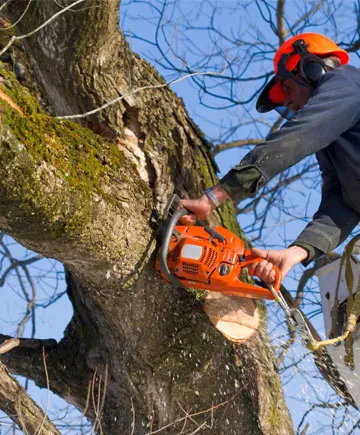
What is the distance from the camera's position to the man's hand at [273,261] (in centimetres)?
275

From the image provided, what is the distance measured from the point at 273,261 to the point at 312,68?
974 millimetres

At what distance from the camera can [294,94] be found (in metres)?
3.33

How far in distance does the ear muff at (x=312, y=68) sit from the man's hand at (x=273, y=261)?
83 centimetres

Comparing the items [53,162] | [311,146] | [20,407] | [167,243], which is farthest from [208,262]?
[20,407]

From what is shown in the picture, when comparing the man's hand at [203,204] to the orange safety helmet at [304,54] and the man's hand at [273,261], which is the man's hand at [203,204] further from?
the orange safety helmet at [304,54]

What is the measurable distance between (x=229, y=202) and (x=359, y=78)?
90 centimetres

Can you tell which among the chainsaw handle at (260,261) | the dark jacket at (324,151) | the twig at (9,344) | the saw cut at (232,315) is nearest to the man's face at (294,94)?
the dark jacket at (324,151)

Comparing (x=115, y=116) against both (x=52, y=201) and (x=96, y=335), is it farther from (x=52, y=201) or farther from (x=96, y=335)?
(x=96, y=335)

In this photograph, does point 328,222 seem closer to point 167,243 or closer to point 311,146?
point 311,146

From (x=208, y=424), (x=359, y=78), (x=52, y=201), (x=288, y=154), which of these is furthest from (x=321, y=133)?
(x=208, y=424)

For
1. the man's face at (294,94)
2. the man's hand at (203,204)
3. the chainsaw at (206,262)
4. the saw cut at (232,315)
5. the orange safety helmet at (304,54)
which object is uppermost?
the orange safety helmet at (304,54)

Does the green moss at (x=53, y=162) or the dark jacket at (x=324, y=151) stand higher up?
the dark jacket at (x=324, y=151)

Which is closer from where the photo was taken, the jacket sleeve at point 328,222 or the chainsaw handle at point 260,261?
the chainsaw handle at point 260,261

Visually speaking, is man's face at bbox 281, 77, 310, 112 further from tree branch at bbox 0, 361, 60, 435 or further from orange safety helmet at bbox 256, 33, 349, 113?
tree branch at bbox 0, 361, 60, 435
